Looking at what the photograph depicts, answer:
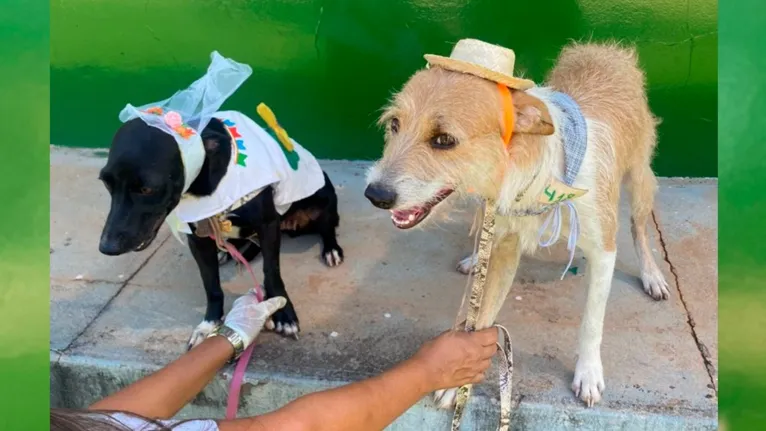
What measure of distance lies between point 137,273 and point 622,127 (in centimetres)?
260

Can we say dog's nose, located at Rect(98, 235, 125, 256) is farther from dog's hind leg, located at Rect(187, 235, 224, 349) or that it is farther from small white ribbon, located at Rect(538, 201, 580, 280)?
small white ribbon, located at Rect(538, 201, 580, 280)

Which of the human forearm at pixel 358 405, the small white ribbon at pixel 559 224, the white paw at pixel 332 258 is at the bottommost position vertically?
the white paw at pixel 332 258

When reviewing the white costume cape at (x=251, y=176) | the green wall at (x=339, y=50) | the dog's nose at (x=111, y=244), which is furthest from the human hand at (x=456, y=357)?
the green wall at (x=339, y=50)

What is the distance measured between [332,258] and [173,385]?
4.74 feet

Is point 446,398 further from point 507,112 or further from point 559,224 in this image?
point 507,112

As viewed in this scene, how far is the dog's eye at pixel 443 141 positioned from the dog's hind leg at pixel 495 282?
73 cm

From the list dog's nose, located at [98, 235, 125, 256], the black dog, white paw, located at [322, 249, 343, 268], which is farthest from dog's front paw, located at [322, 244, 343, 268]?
dog's nose, located at [98, 235, 125, 256]

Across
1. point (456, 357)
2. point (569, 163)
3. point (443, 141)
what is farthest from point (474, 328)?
point (443, 141)

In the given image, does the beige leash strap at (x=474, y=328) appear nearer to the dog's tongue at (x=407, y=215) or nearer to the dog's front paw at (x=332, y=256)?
the dog's tongue at (x=407, y=215)

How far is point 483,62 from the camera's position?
2.25 meters

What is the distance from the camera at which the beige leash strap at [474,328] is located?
2553 millimetres

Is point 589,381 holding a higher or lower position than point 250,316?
higher

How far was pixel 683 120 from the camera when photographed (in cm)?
447

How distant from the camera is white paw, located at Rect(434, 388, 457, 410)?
112 inches
